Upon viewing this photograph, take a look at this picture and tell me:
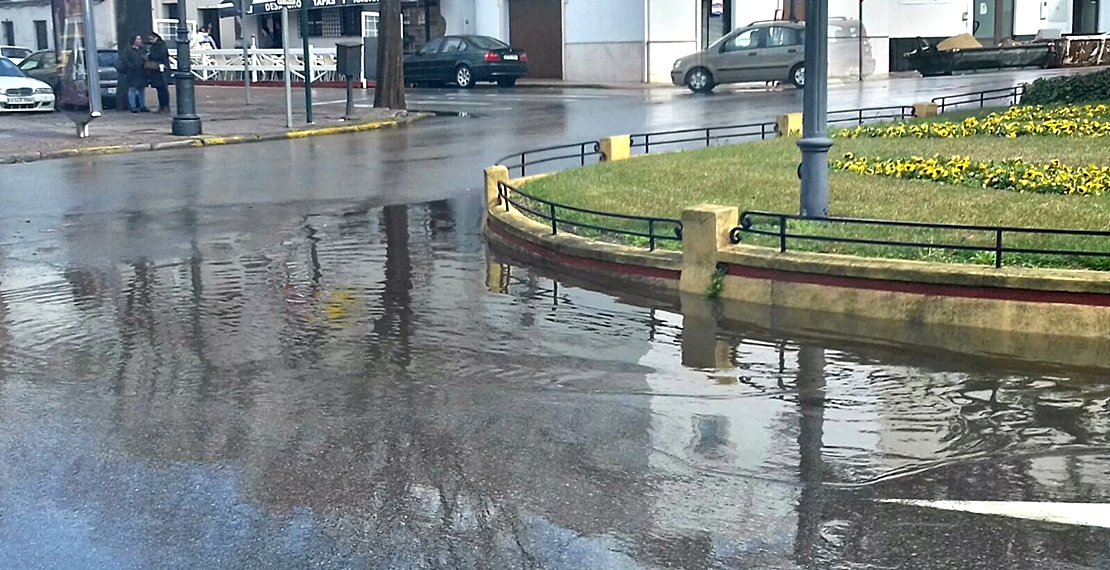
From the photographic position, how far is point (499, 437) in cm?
673

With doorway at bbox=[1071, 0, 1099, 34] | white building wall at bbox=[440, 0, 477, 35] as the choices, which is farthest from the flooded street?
doorway at bbox=[1071, 0, 1099, 34]

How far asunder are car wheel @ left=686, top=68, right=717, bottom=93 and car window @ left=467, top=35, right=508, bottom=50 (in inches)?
263

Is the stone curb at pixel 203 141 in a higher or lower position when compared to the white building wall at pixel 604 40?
lower

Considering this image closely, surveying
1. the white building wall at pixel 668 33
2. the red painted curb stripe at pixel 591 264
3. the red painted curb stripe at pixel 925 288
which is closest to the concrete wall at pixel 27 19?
the white building wall at pixel 668 33

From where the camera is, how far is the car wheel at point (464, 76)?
3879 cm

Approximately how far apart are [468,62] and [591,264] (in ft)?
93.6

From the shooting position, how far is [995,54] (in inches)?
1321

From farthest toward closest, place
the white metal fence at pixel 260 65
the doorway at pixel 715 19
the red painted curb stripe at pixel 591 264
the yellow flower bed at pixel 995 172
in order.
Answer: the white metal fence at pixel 260 65 → the doorway at pixel 715 19 → the yellow flower bed at pixel 995 172 → the red painted curb stripe at pixel 591 264

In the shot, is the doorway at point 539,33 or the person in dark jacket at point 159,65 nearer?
the person in dark jacket at point 159,65

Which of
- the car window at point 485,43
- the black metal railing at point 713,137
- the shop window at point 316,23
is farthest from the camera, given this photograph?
the shop window at point 316,23

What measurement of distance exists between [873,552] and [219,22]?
49085mm

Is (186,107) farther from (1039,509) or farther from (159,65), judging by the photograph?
(1039,509)

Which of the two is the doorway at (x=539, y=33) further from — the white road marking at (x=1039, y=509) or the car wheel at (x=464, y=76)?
the white road marking at (x=1039, y=509)

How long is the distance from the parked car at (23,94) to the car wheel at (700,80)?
48.4 ft
